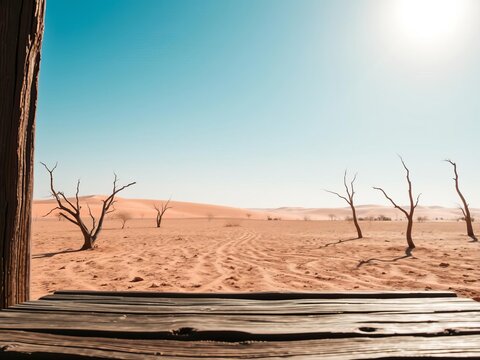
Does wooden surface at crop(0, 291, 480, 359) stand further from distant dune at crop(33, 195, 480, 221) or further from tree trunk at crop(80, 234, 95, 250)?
distant dune at crop(33, 195, 480, 221)

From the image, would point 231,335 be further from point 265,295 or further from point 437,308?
point 437,308

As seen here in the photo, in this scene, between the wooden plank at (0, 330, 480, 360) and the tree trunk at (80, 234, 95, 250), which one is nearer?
the wooden plank at (0, 330, 480, 360)

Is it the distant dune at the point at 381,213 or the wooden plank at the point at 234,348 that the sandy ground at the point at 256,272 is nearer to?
the wooden plank at the point at 234,348

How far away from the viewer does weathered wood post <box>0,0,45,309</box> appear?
1659mm

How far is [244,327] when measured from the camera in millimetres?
1562

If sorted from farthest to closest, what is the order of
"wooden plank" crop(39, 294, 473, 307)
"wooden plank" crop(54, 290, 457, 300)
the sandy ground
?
the sandy ground < "wooden plank" crop(54, 290, 457, 300) < "wooden plank" crop(39, 294, 473, 307)

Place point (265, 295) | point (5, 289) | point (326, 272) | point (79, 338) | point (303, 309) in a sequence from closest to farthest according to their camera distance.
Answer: point (79, 338) → point (5, 289) → point (303, 309) → point (265, 295) → point (326, 272)

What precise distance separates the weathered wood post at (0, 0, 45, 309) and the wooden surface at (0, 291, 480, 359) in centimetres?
31

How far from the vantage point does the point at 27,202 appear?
1.82 m

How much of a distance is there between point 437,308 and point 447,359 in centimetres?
73

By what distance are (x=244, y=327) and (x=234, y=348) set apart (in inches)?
8.2

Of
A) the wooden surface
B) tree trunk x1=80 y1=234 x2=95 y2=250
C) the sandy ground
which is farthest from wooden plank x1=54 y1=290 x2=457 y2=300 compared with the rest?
tree trunk x1=80 y1=234 x2=95 y2=250

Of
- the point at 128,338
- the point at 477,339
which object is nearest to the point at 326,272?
the point at 477,339

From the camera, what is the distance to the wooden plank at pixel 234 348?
4.20 ft
